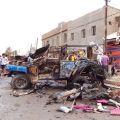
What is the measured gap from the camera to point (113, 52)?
3039 centimetres

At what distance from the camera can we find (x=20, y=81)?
16922mm

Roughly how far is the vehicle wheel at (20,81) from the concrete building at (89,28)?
61.5ft

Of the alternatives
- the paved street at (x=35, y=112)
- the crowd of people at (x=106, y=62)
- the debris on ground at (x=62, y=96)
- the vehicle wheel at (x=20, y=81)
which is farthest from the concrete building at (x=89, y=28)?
the paved street at (x=35, y=112)

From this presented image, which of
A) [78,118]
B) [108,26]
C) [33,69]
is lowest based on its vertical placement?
[78,118]

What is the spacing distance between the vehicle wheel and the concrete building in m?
18.7

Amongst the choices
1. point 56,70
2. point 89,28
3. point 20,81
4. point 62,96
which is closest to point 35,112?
point 62,96

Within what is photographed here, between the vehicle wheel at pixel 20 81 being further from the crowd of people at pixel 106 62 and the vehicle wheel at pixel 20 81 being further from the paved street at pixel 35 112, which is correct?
the crowd of people at pixel 106 62

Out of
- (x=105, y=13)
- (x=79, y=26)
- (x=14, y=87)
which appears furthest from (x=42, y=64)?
(x=79, y=26)

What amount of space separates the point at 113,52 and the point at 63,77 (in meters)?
14.8

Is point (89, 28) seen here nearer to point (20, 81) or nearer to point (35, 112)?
point (20, 81)

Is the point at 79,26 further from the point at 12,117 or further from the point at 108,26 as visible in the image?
the point at 12,117

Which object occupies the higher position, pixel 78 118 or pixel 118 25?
pixel 118 25

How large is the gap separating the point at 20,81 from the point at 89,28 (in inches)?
873

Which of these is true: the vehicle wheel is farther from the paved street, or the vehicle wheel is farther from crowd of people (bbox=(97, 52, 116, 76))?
crowd of people (bbox=(97, 52, 116, 76))
